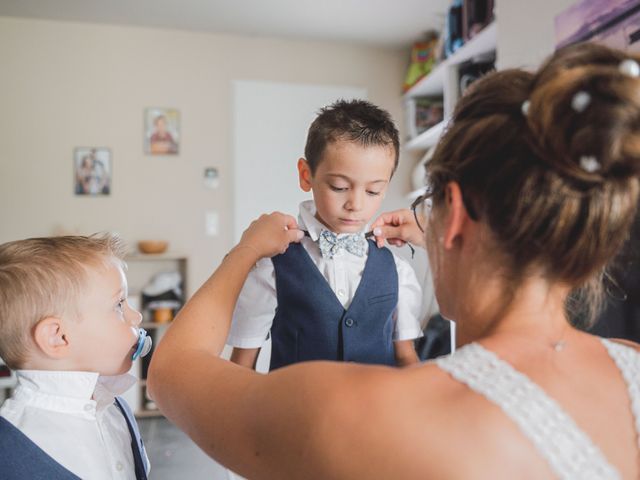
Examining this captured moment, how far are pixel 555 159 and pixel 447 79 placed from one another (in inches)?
121

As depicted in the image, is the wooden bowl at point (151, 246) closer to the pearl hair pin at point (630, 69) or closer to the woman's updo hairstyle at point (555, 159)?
the woman's updo hairstyle at point (555, 159)

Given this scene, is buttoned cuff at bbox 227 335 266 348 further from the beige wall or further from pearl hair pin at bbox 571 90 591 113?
the beige wall

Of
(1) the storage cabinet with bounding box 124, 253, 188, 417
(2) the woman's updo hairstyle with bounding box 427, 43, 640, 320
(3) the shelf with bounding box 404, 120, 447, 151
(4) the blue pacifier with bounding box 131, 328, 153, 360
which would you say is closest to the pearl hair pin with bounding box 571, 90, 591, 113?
(2) the woman's updo hairstyle with bounding box 427, 43, 640, 320

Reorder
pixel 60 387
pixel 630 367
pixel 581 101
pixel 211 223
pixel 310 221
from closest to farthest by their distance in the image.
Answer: pixel 581 101
pixel 630 367
pixel 60 387
pixel 310 221
pixel 211 223

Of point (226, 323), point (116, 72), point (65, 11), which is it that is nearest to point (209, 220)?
point (116, 72)

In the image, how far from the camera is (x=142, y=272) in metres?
3.79

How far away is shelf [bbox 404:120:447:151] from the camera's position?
3.59 metres

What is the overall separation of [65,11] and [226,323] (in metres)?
3.57

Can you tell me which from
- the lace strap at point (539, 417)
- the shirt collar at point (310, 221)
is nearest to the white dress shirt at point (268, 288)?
the shirt collar at point (310, 221)

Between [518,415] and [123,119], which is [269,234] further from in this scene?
[123,119]

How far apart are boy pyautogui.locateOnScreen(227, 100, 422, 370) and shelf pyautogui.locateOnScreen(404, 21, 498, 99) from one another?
1.78m

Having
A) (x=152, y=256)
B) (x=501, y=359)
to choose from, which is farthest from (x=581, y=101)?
(x=152, y=256)

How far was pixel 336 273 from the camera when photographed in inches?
44.1

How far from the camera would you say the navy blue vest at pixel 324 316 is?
106 centimetres
